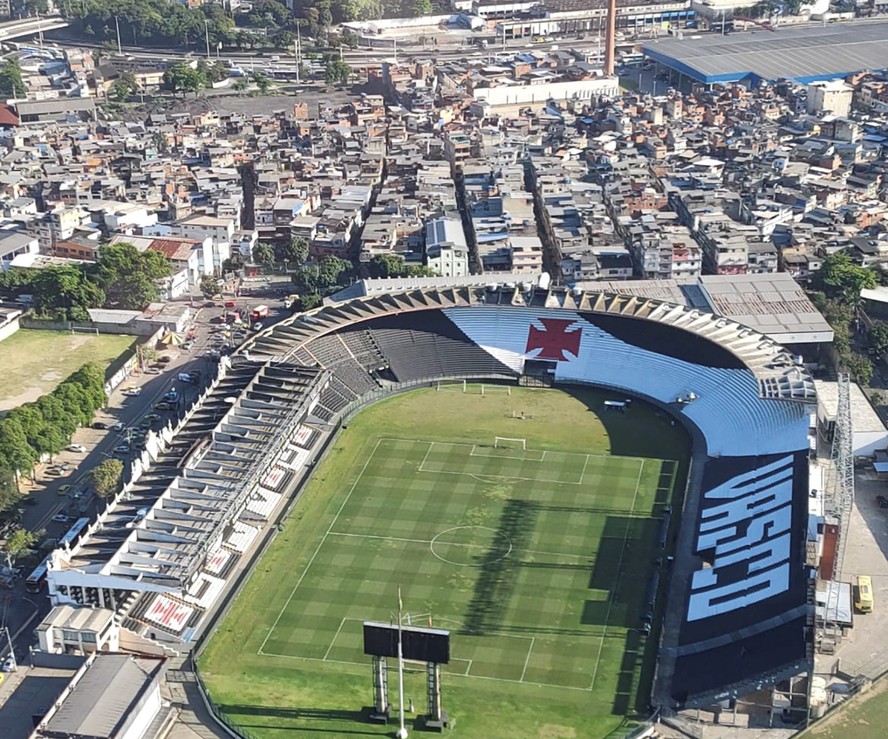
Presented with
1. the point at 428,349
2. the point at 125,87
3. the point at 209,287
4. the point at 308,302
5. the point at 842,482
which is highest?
the point at 125,87

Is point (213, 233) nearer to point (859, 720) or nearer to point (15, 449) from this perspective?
point (15, 449)

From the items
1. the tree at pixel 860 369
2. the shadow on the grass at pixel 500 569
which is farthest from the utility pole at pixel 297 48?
the shadow on the grass at pixel 500 569

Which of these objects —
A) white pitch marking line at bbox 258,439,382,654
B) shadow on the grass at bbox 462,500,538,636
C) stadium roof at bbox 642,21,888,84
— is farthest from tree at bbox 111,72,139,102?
shadow on the grass at bbox 462,500,538,636

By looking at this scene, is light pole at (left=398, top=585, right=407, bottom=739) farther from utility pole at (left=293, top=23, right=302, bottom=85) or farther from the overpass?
the overpass

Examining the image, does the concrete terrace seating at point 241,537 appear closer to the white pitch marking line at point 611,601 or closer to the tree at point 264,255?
the white pitch marking line at point 611,601

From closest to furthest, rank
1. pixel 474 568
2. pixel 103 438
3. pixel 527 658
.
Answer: pixel 527 658, pixel 474 568, pixel 103 438

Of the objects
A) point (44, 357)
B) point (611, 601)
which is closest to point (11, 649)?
point (611, 601)
